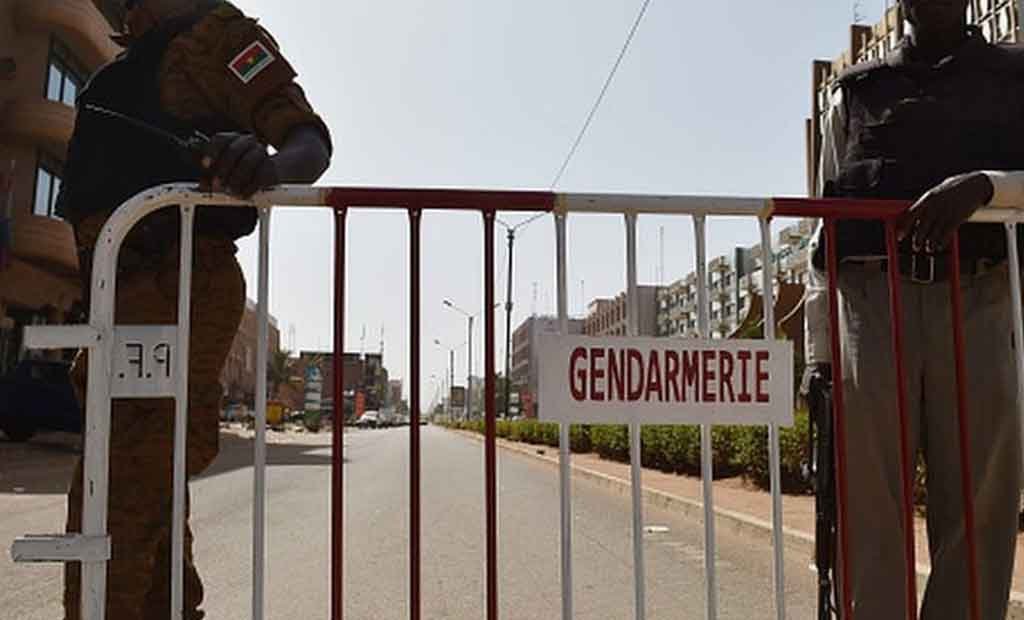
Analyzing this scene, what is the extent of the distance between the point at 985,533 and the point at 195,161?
221cm

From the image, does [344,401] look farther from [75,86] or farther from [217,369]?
[75,86]

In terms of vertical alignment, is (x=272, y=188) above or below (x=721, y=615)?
above

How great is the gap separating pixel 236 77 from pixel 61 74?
26484 mm

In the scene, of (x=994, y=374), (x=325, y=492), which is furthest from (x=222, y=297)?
(x=325, y=492)

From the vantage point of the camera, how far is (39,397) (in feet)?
54.0

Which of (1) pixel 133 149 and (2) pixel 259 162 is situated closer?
(2) pixel 259 162

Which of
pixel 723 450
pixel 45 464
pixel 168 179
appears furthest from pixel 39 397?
pixel 168 179

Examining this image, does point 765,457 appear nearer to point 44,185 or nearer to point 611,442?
point 611,442

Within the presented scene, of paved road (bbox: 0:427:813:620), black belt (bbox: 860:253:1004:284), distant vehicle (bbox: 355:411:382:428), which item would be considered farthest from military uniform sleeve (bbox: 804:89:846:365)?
distant vehicle (bbox: 355:411:382:428)

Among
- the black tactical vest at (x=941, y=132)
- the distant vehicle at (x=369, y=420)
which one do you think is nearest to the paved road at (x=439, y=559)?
the black tactical vest at (x=941, y=132)

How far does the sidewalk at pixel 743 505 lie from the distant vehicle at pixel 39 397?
30.6 ft

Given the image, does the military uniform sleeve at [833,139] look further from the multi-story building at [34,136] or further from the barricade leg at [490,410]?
the multi-story building at [34,136]

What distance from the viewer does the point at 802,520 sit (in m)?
6.92

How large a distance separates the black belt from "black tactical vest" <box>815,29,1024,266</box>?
0.02 m
